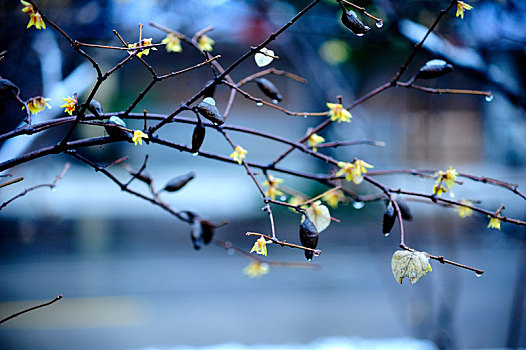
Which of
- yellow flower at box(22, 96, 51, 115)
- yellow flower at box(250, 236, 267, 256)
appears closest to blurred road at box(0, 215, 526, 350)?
yellow flower at box(250, 236, 267, 256)

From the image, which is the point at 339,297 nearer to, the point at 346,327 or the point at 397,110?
the point at 346,327

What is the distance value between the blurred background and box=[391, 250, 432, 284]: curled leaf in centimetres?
22

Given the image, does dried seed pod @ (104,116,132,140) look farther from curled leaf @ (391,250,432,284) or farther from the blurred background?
curled leaf @ (391,250,432,284)

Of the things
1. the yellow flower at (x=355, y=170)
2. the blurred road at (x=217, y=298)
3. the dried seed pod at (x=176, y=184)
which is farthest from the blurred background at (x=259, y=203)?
the dried seed pod at (x=176, y=184)

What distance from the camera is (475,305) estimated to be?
11.7 ft

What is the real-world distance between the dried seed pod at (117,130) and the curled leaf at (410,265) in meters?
0.36

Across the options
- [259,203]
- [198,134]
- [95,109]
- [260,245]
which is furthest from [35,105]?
[259,203]

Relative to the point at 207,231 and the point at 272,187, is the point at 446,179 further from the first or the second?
the point at 207,231

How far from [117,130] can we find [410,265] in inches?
15.4

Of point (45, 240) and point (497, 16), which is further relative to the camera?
point (45, 240)

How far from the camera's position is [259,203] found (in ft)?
18.8

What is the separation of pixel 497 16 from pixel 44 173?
1599mm

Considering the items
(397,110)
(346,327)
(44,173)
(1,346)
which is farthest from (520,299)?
(397,110)

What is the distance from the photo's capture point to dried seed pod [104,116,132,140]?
51cm
